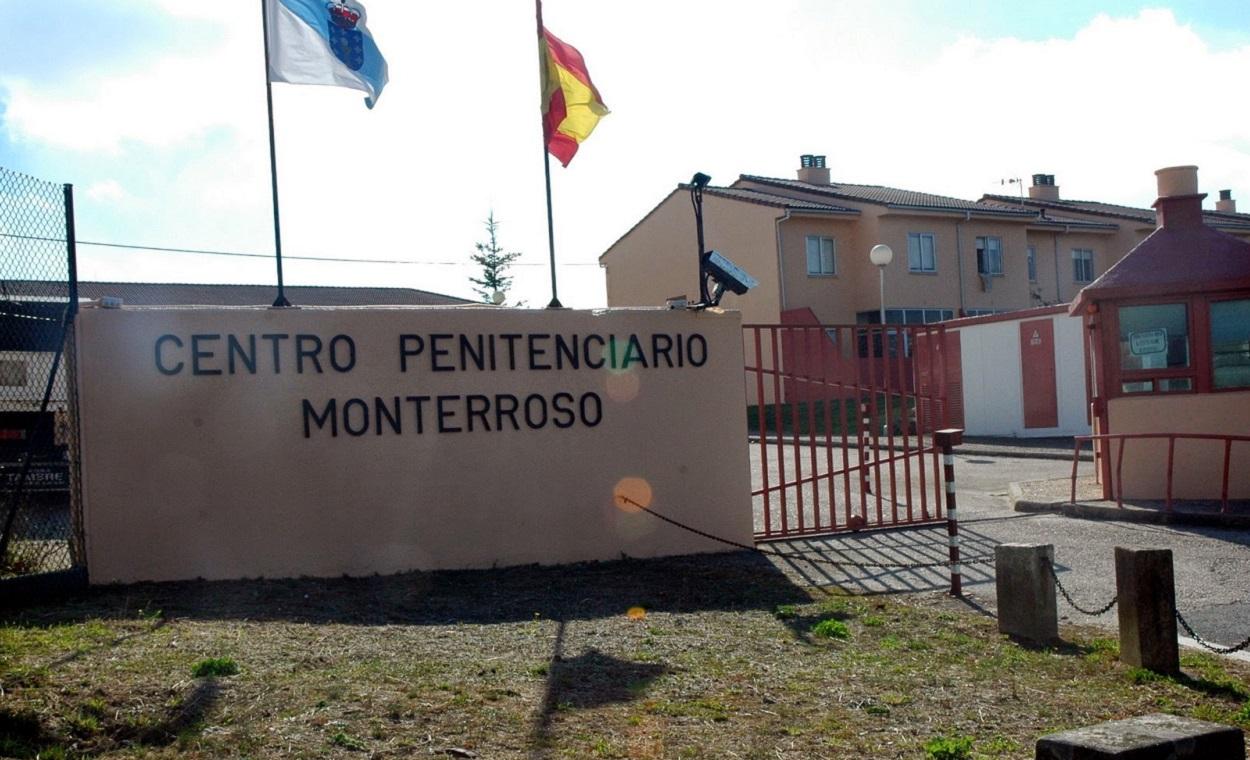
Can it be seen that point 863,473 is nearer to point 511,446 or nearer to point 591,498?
point 591,498

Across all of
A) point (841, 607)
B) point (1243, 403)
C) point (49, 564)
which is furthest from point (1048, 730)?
point (1243, 403)

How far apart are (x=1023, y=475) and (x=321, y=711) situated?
16098 mm

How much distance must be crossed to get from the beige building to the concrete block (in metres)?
31.7

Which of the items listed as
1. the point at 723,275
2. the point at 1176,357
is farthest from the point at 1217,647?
the point at 1176,357

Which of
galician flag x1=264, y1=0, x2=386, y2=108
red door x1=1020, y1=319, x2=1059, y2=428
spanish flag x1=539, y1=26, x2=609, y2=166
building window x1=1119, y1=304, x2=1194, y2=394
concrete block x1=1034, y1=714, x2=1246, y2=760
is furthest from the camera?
red door x1=1020, y1=319, x2=1059, y2=428

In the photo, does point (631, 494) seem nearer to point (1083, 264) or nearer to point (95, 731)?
point (95, 731)

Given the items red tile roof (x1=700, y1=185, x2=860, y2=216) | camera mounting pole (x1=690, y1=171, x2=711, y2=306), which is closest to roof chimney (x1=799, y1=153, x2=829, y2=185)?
red tile roof (x1=700, y1=185, x2=860, y2=216)

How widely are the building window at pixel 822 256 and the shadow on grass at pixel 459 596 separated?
2886cm

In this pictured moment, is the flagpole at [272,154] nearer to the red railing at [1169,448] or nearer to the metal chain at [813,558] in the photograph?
the metal chain at [813,558]

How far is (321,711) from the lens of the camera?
5.45 metres

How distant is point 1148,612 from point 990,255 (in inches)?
1475

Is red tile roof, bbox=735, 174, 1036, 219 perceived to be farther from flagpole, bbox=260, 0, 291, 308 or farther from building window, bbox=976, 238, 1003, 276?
flagpole, bbox=260, 0, 291, 308

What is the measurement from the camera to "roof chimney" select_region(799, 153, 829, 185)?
46.2 m

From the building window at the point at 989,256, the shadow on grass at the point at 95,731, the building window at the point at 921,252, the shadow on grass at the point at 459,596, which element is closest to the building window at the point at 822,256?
the building window at the point at 921,252
